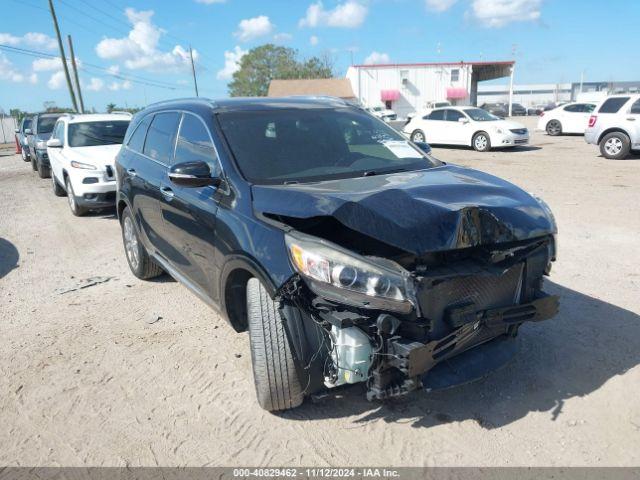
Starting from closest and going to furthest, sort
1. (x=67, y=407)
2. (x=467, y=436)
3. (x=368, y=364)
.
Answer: (x=368, y=364) < (x=467, y=436) < (x=67, y=407)

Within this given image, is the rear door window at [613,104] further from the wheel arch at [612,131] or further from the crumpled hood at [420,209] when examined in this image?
the crumpled hood at [420,209]

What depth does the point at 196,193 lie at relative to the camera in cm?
350

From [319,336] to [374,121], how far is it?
7.92ft

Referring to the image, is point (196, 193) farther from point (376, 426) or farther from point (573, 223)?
point (573, 223)

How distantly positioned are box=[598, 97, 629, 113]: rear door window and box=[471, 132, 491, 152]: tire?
146 inches

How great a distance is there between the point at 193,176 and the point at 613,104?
47.3 ft

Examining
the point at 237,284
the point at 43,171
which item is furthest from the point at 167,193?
the point at 43,171

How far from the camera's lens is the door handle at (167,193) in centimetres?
389

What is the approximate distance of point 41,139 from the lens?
47.4 ft

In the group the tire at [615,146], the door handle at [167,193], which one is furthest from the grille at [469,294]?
the tire at [615,146]

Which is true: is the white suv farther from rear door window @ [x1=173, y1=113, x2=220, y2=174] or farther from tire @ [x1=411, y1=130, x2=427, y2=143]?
tire @ [x1=411, y1=130, x2=427, y2=143]

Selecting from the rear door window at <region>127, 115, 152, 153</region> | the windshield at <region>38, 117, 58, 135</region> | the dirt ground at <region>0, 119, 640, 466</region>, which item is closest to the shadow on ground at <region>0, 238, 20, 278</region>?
the dirt ground at <region>0, 119, 640, 466</region>

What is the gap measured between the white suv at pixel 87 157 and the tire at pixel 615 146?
42.1 feet

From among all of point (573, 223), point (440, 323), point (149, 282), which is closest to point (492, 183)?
point (440, 323)
